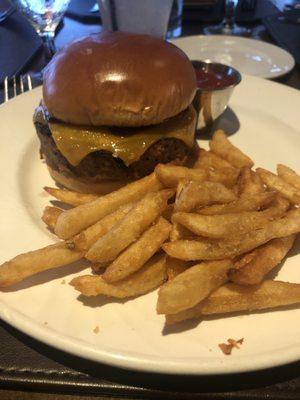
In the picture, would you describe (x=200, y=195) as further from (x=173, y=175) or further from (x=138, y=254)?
(x=138, y=254)

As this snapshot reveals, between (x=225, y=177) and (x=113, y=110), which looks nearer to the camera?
(x=225, y=177)

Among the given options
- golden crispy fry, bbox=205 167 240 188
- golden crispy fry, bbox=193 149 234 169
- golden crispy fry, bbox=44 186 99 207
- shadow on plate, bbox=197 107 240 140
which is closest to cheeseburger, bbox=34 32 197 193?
golden crispy fry, bbox=193 149 234 169

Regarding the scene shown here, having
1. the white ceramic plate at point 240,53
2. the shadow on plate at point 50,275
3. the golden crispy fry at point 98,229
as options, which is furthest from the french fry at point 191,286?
the white ceramic plate at point 240,53

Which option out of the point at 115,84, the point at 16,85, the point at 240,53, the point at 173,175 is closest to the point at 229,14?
the point at 240,53

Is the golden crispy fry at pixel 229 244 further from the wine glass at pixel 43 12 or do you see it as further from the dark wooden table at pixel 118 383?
the wine glass at pixel 43 12

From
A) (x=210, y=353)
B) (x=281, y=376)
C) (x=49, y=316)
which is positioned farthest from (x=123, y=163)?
(x=281, y=376)

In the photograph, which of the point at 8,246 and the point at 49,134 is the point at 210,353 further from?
the point at 49,134
